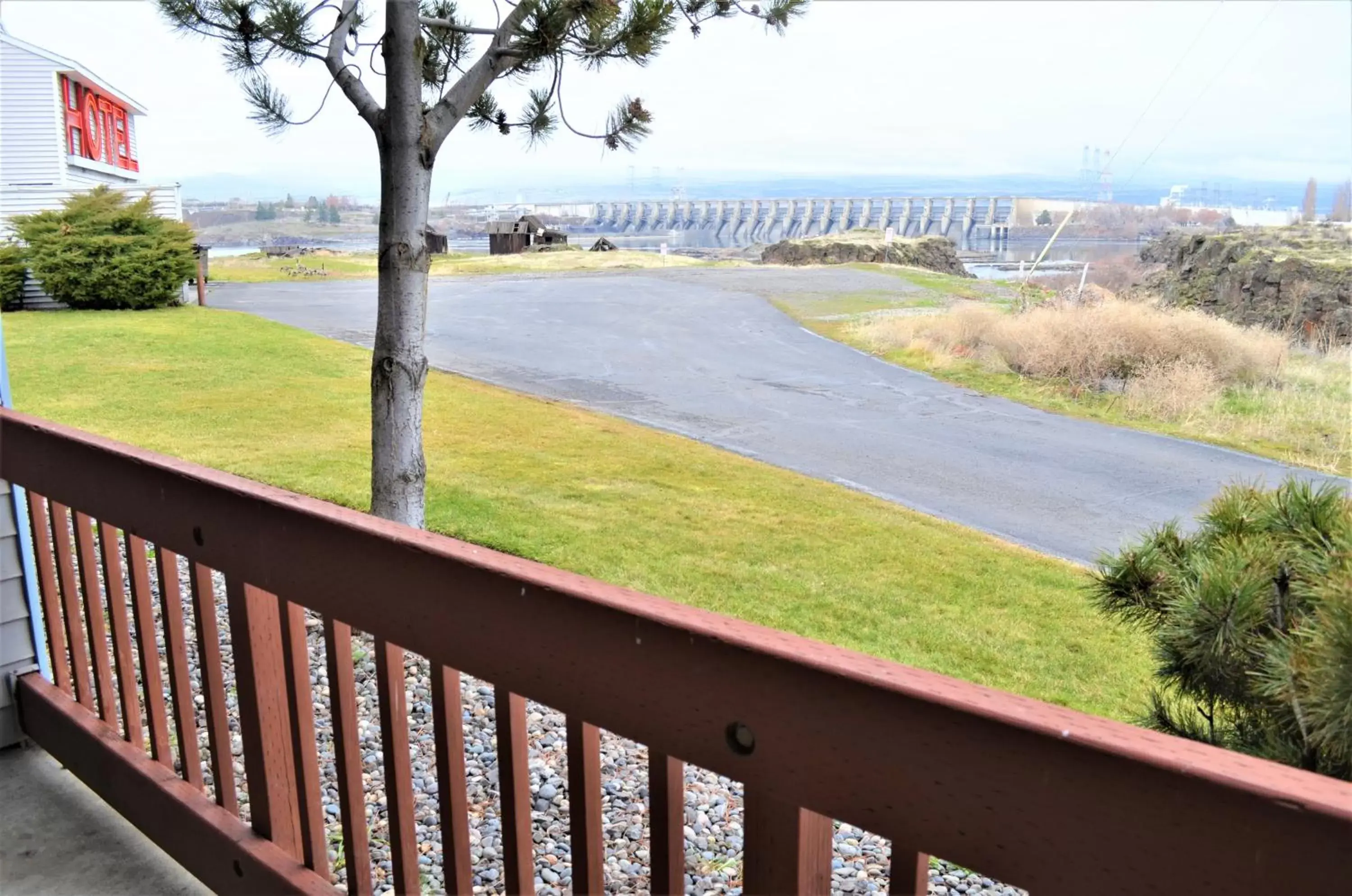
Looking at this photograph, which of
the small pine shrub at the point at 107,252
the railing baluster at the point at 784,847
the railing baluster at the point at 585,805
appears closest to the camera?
the railing baluster at the point at 784,847

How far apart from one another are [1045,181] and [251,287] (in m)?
9.57

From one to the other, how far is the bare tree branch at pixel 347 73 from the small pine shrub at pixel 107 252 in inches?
155

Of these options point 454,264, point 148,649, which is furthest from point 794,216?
point 454,264

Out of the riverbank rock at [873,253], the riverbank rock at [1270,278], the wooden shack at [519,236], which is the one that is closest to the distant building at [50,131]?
the riverbank rock at [1270,278]

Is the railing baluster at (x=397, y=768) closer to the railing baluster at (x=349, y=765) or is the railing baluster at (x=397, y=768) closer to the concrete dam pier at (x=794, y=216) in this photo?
the railing baluster at (x=349, y=765)

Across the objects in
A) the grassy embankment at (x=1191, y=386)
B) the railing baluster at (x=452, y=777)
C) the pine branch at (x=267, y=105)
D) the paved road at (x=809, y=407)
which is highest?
the pine branch at (x=267, y=105)

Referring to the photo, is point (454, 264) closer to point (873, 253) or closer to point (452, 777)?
point (873, 253)

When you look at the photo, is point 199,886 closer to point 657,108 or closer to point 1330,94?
point 657,108

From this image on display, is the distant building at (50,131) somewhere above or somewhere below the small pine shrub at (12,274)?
above

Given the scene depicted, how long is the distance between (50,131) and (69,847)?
5419 mm

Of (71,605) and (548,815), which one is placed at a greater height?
(71,605)

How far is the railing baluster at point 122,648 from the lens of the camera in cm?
139

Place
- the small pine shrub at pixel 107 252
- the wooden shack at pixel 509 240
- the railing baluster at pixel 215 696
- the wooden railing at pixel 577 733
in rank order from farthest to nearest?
the wooden shack at pixel 509 240
the small pine shrub at pixel 107 252
the railing baluster at pixel 215 696
the wooden railing at pixel 577 733

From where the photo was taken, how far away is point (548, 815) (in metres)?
2.04
